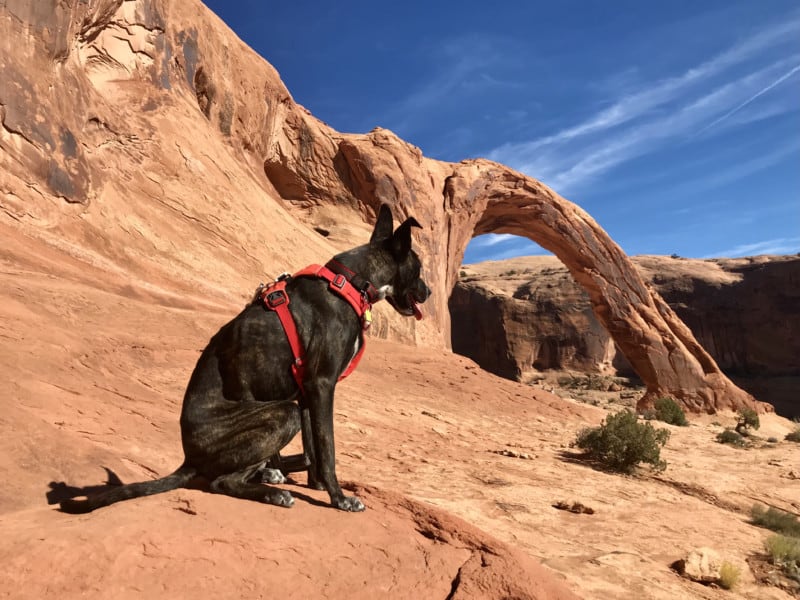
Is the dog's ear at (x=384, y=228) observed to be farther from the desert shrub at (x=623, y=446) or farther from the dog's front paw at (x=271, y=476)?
the desert shrub at (x=623, y=446)

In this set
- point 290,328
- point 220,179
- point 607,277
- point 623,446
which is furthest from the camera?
point 607,277

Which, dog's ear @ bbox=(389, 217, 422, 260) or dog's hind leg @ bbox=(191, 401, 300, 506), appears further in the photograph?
dog's ear @ bbox=(389, 217, 422, 260)

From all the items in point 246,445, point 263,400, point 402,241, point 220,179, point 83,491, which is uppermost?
point 220,179

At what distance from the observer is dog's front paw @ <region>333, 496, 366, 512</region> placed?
10.0 ft

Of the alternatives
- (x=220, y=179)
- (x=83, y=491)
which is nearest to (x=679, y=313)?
(x=220, y=179)

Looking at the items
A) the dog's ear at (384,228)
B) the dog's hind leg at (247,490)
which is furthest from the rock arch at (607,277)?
the dog's hind leg at (247,490)

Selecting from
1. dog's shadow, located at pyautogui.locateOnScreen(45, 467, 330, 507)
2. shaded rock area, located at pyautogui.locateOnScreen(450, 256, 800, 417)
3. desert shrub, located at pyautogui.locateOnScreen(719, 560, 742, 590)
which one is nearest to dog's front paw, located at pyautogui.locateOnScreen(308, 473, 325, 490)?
dog's shadow, located at pyautogui.locateOnScreen(45, 467, 330, 507)

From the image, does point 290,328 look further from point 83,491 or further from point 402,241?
point 83,491

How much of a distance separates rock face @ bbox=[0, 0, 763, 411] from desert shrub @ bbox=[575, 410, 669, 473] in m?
8.69

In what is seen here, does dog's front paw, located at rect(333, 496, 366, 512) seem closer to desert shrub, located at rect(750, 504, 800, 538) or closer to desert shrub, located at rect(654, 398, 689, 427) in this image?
desert shrub, located at rect(750, 504, 800, 538)

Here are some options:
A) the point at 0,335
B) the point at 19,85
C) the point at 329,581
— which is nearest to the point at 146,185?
the point at 19,85

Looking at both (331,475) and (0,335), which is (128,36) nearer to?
(0,335)

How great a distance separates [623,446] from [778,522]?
8.78ft

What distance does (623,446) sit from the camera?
9.13 m
